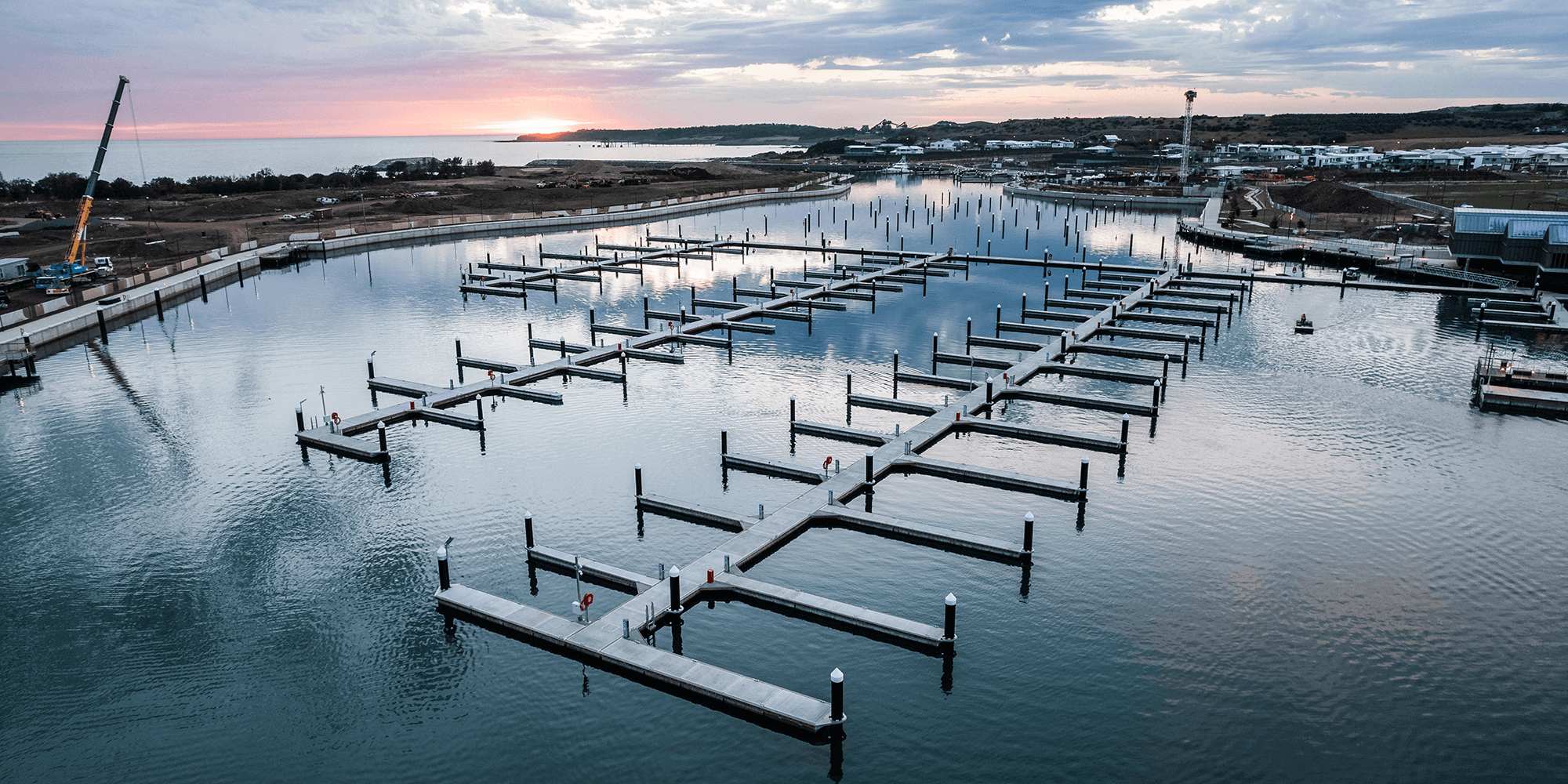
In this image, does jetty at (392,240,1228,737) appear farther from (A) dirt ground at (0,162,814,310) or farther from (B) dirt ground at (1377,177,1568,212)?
(B) dirt ground at (1377,177,1568,212)

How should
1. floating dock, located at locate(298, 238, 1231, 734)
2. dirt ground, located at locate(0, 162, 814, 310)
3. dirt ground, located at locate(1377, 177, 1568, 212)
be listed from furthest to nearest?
dirt ground, located at locate(1377, 177, 1568, 212) → dirt ground, located at locate(0, 162, 814, 310) → floating dock, located at locate(298, 238, 1231, 734)

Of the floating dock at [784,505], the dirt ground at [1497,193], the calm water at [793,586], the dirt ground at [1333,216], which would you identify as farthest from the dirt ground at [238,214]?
the dirt ground at [1497,193]

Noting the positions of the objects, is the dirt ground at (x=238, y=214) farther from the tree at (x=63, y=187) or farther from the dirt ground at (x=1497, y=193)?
the dirt ground at (x=1497, y=193)

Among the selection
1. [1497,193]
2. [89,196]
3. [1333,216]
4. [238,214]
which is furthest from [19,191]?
[1497,193]

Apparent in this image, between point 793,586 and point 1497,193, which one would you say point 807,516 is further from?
point 1497,193

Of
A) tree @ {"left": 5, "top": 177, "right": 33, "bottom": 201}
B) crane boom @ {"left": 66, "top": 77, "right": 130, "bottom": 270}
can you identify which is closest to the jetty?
crane boom @ {"left": 66, "top": 77, "right": 130, "bottom": 270}
